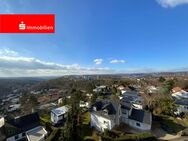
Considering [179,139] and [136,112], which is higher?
[136,112]

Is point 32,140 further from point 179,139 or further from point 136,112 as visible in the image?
point 179,139

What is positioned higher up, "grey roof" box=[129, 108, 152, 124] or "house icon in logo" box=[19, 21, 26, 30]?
"house icon in logo" box=[19, 21, 26, 30]

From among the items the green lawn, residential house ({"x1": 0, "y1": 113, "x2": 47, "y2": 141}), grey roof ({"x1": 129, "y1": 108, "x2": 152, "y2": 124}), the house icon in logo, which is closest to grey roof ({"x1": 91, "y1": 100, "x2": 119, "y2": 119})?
grey roof ({"x1": 129, "y1": 108, "x2": 152, "y2": 124})

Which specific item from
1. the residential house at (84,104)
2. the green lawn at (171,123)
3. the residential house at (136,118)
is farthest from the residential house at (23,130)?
the green lawn at (171,123)

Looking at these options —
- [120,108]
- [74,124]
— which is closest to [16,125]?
[74,124]

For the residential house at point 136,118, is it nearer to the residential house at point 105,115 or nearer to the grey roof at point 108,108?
the residential house at point 105,115

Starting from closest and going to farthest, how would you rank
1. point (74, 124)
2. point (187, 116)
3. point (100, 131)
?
point (74, 124) < point (100, 131) < point (187, 116)

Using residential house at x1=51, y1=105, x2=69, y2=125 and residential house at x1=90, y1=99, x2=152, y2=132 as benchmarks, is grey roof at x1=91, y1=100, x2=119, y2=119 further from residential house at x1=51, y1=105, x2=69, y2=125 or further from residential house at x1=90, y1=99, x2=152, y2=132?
residential house at x1=51, y1=105, x2=69, y2=125
